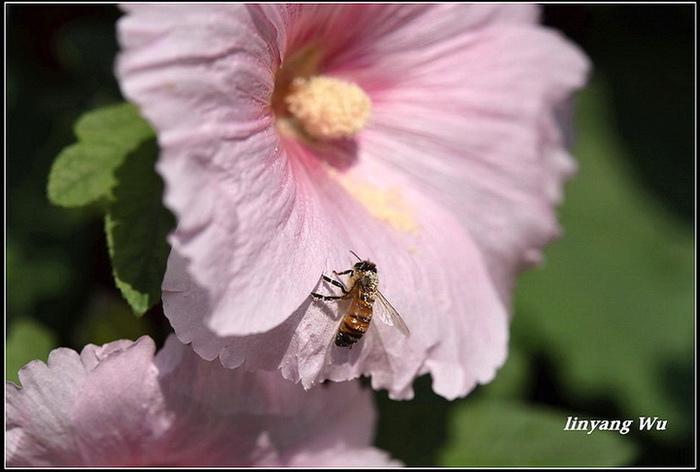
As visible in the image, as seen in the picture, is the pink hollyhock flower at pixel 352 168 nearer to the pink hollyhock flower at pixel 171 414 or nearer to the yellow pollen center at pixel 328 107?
the yellow pollen center at pixel 328 107

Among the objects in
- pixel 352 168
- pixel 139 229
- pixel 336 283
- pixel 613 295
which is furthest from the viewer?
pixel 613 295

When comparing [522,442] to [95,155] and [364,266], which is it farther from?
[95,155]

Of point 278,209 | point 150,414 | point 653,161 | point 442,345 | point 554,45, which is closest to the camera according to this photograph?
point 278,209

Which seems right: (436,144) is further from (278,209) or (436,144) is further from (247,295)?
(247,295)

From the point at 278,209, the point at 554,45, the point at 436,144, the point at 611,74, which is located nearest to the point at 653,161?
the point at 611,74

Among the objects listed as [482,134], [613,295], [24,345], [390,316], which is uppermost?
[482,134]

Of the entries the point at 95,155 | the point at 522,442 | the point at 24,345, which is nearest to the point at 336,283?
the point at 95,155
